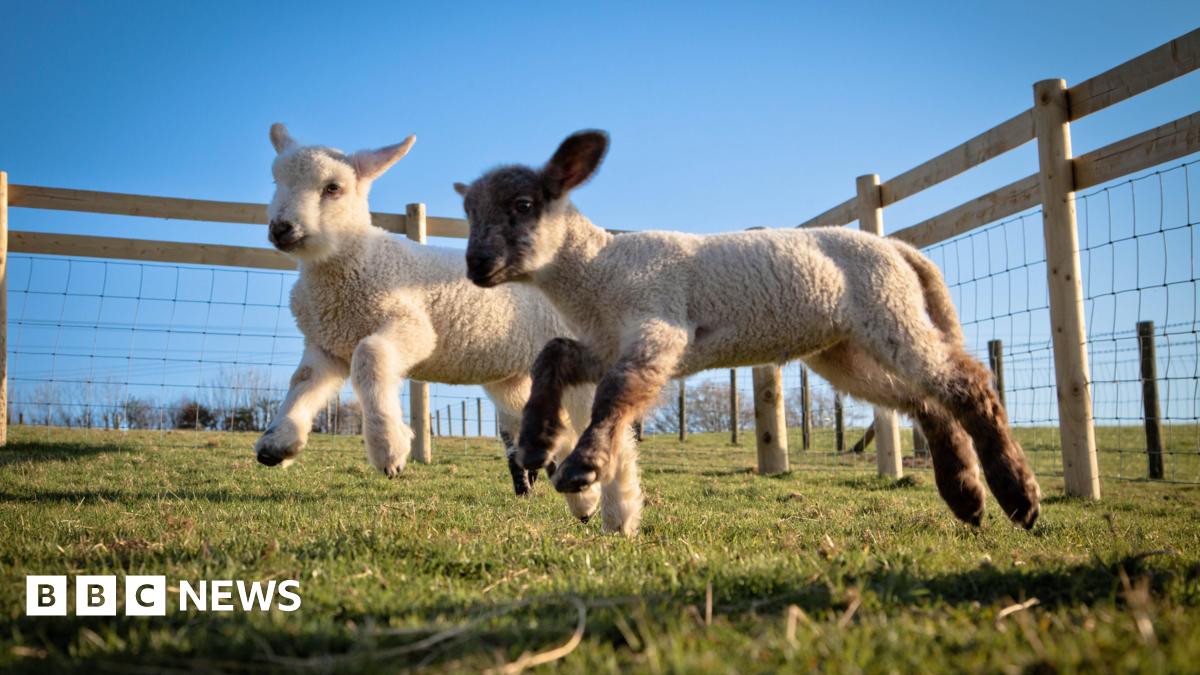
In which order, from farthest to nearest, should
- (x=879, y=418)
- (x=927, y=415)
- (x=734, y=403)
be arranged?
1. (x=734, y=403)
2. (x=879, y=418)
3. (x=927, y=415)

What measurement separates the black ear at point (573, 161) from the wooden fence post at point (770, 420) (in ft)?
17.9

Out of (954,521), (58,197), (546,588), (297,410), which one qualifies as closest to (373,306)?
(297,410)

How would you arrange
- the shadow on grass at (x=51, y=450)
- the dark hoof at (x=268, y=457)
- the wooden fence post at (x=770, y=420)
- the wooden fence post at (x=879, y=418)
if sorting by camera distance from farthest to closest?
the wooden fence post at (x=770, y=420)
the wooden fence post at (x=879, y=418)
the shadow on grass at (x=51, y=450)
the dark hoof at (x=268, y=457)

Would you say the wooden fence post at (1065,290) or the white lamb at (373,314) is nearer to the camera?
the white lamb at (373,314)

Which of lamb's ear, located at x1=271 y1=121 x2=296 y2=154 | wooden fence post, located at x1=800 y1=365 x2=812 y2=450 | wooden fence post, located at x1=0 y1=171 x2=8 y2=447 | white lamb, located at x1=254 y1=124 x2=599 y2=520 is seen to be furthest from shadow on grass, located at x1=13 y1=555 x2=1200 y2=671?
wooden fence post, located at x1=800 y1=365 x2=812 y2=450

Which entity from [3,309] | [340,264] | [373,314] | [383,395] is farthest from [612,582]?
[3,309]

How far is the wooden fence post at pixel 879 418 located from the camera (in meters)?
8.36

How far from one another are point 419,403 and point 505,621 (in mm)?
7563

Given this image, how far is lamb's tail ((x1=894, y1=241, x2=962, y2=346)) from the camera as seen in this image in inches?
175

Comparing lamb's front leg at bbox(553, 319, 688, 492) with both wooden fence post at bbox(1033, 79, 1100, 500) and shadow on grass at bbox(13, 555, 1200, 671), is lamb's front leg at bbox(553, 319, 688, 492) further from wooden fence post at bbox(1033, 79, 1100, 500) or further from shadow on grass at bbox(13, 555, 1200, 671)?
wooden fence post at bbox(1033, 79, 1100, 500)

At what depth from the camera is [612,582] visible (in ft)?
8.73

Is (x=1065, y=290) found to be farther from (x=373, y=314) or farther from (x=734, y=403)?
(x=734, y=403)

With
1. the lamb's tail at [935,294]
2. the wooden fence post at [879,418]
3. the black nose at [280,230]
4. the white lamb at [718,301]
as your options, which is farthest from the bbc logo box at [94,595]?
the wooden fence post at [879,418]

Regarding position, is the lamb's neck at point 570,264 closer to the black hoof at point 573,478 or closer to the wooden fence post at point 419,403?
the black hoof at point 573,478
